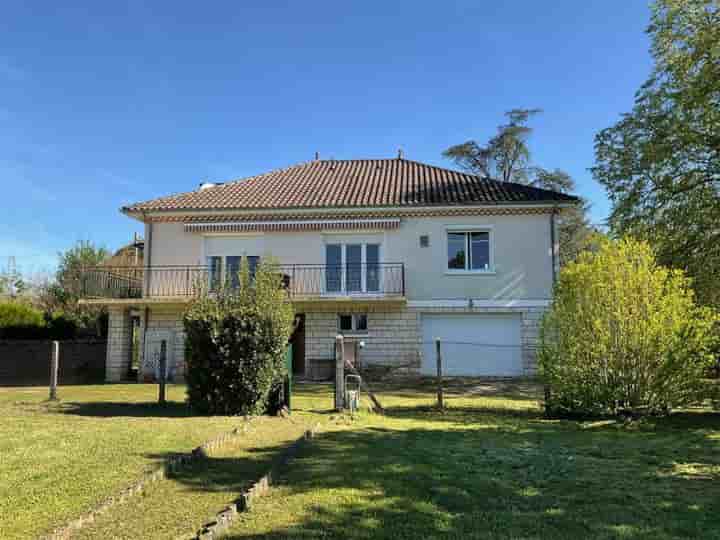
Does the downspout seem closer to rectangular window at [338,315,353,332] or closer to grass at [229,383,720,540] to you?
rectangular window at [338,315,353,332]

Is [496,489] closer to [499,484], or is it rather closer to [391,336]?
[499,484]

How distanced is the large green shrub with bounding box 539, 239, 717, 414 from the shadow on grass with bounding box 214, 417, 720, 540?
189 cm

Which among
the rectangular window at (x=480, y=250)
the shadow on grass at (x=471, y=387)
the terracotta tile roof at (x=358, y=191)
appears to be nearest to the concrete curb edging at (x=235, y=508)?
the shadow on grass at (x=471, y=387)

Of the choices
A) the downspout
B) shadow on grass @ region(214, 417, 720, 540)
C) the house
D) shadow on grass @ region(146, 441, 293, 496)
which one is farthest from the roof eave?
shadow on grass @ region(146, 441, 293, 496)

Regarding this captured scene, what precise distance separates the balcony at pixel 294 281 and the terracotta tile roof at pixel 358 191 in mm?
2379

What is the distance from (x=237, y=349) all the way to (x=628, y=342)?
24.2 feet

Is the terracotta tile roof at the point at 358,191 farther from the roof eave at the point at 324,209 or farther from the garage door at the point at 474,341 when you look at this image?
the garage door at the point at 474,341

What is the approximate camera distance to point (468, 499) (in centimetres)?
545

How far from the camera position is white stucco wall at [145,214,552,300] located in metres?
20.8

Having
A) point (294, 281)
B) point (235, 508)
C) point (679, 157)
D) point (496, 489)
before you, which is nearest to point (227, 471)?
point (235, 508)

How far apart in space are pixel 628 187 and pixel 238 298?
17256 millimetres

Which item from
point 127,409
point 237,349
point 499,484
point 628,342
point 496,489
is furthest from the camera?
point 127,409

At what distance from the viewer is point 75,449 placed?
24.1 ft

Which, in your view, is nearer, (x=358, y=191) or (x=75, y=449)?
(x=75, y=449)
